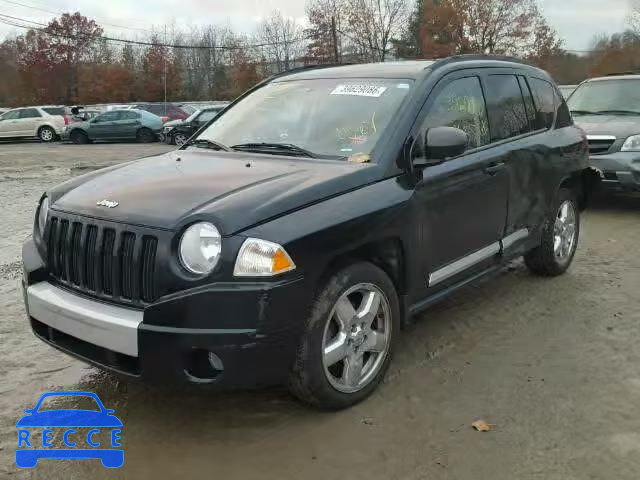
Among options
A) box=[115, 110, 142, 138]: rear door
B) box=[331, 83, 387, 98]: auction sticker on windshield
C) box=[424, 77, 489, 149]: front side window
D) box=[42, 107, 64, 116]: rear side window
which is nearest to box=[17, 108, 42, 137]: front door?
box=[42, 107, 64, 116]: rear side window

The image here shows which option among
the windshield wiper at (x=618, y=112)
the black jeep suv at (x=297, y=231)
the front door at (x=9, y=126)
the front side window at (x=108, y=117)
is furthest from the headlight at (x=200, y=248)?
the front door at (x=9, y=126)

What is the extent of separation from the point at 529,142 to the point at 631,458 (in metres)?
2.62

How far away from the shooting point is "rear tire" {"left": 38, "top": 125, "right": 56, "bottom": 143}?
2834 centimetres

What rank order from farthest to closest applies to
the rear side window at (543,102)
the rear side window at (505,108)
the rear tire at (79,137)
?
the rear tire at (79,137) < the rear side window at (543,102) < the rear side window at (505,108)

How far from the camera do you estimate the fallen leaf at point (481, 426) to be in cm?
311

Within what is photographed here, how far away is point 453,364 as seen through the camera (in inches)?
153

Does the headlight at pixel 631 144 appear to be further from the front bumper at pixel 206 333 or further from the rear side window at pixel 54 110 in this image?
the rear side window at pixel 54 110

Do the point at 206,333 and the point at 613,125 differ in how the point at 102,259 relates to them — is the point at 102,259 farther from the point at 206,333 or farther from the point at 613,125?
the point at 613,125

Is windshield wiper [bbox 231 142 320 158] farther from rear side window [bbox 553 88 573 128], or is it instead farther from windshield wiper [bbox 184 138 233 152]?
rear side window [bbox 553 88 573 128]

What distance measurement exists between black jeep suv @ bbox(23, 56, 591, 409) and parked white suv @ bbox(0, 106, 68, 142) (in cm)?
2625

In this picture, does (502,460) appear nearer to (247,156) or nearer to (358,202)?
(358,202)

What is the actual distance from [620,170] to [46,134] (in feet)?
86.9

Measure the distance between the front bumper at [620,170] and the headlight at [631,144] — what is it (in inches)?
2.9

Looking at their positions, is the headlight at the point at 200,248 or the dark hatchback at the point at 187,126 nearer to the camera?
the headlight at the point at 200,248
